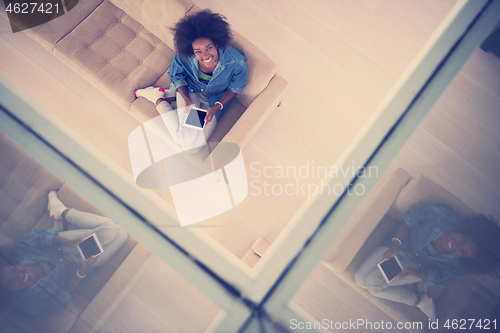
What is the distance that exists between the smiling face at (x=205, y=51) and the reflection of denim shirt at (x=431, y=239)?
59.6 inches

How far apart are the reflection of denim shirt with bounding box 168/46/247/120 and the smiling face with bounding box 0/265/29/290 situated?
1.42 m

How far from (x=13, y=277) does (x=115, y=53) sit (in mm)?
1713

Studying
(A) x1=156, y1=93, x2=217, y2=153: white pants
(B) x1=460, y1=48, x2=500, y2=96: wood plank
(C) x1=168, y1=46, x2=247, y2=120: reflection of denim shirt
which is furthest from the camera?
Result: (B) x1=460, y1=48, x2=500, y2=96: wood plank

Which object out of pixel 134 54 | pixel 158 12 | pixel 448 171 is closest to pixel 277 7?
pixel 158 12

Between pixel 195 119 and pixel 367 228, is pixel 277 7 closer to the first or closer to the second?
pixel 195 119

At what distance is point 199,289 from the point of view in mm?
650

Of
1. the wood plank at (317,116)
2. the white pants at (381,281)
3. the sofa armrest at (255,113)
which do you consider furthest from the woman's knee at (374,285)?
the wood plank at (317,116)

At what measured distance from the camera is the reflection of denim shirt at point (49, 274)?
3.77 ft

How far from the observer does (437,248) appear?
1240 millimetres

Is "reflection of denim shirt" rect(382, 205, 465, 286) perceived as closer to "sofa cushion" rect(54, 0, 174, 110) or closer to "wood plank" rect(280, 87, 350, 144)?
"wood plank" rect(280, 87, 350, 144)

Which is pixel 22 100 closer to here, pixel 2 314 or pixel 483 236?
pixel 2 314

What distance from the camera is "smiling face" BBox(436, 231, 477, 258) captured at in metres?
1.25

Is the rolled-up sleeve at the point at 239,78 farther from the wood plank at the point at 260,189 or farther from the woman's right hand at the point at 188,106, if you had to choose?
the wood plank at the point at 260,189

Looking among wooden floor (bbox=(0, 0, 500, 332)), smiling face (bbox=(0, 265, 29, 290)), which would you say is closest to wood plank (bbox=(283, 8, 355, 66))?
wooden floor (bbox=(0, 0, 500, 332))
